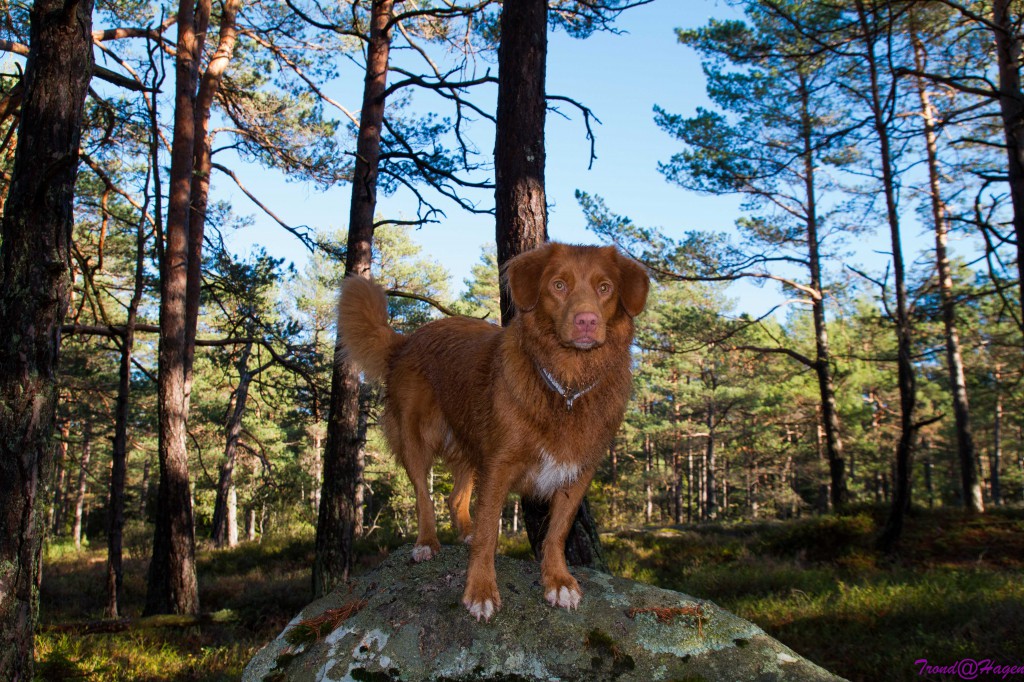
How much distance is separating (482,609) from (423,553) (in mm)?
854

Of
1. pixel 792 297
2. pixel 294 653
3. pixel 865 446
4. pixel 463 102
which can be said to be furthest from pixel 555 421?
pixel 865 446

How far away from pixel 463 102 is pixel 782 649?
8.45m

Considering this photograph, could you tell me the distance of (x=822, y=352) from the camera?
63.5 ft

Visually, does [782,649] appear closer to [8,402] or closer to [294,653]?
[294,653]

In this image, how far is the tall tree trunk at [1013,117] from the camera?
7643 mm

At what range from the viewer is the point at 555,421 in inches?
141

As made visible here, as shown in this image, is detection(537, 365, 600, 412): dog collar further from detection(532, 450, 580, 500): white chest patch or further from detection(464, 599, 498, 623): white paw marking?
detection(464, 599, 498, 623): white paw marking

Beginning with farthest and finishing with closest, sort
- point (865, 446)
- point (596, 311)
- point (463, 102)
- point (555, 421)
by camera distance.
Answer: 1. point (865, 446)
2. point (463, 102)
3. point (555, 421)
4. point (596, 311)

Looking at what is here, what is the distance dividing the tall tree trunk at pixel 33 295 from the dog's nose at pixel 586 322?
3241mm

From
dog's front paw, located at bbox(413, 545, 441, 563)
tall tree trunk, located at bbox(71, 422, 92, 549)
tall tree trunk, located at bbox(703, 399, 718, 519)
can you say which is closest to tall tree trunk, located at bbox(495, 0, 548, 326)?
dog's front paw, located at bbox(413, 545, 441, 563)

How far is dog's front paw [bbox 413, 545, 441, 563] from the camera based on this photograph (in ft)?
13.6

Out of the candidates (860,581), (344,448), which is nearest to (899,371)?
(860,581)

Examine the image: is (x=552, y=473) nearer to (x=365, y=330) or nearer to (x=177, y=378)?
(x=365, y=330)

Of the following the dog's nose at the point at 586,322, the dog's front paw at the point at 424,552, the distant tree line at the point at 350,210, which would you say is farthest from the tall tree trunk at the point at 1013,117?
the dog's front paw at the point at 424,552
